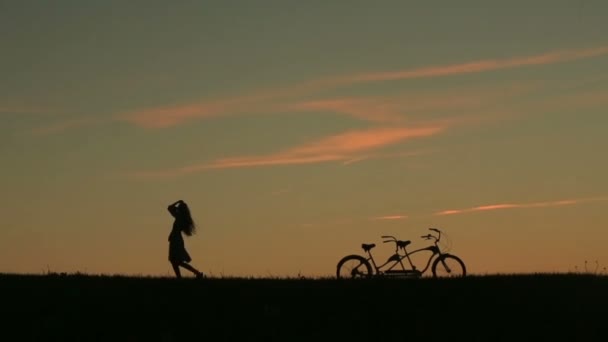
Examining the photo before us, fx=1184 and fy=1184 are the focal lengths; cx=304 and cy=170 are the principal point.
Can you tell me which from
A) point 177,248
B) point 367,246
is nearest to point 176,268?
point 177,248

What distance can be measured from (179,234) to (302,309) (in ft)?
23.7

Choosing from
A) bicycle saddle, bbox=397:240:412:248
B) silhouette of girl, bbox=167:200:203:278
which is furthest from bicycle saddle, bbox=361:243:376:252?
silhouette of girl, bbox=167:200:203:278

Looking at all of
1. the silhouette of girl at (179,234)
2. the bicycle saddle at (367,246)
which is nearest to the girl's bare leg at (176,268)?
the silhouette of girl at (179,234)

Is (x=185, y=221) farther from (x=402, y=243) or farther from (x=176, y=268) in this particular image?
(x=402, y=243)

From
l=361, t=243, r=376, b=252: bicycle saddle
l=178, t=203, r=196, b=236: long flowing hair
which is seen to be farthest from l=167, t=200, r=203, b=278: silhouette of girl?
l=361, t=243, r=376, b=252: bicycle saddle

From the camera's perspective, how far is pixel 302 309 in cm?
2819

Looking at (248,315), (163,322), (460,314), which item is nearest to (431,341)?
(460,314)

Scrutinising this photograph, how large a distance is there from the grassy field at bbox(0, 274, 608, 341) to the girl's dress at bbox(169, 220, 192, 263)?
6.53 ft

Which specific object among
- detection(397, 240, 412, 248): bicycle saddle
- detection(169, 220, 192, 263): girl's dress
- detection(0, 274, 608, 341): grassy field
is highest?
detection(169, 220, 192, 263): girl's dress

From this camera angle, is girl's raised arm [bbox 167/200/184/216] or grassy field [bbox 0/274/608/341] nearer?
grassy field [bbox 0/274/608/341]

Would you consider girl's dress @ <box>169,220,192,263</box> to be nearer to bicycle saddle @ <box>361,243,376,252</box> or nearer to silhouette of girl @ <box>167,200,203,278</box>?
silhouette of girl @ <box>167,200,203,278</box>

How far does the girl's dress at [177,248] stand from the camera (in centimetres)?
3406

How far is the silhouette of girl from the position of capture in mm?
34062

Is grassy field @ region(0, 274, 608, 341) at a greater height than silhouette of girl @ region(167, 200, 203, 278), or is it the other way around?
silhouette of girl @ region(167, 200, 203, 278)
